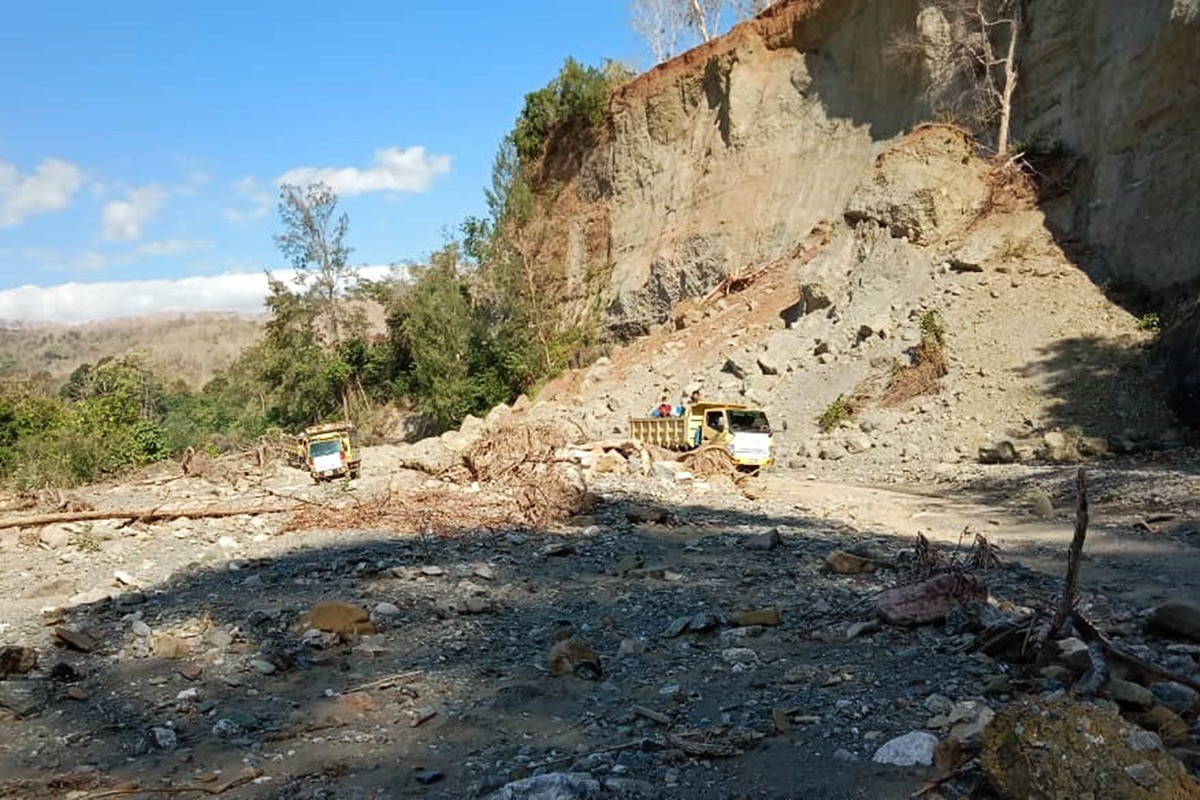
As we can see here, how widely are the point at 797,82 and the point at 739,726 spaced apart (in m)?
26.1

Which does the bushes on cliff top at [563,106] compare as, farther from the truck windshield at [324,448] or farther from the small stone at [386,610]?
the small stone at [386,610]

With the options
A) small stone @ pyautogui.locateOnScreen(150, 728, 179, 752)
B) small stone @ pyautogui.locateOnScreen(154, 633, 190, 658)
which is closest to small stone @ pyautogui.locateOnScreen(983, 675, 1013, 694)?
small stone @ pyautogui.locateOnScreen(150, 728, 179, 752)

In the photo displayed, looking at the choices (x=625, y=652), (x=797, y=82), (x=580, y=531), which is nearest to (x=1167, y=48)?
(x=797, y=82)

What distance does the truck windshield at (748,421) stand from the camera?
15500 millimetres

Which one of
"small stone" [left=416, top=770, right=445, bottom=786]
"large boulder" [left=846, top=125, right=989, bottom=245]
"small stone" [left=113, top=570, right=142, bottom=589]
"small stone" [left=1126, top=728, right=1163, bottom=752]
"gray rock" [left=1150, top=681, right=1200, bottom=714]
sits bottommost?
"small stone" [left=113, top=570, right=142, bottom=589]

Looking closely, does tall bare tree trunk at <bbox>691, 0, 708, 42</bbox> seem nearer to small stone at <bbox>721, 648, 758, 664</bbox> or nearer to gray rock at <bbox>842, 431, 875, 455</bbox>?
gray rock at <bbox>842, 431, 875, 455</bbox>

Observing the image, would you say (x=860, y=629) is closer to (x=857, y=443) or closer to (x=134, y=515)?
(x=134, y=515)

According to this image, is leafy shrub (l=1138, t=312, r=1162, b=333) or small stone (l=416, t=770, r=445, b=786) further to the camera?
leafy shrub (l=1138, t=312, r=1162, b=333)

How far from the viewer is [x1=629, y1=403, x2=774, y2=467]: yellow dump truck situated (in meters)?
15.0

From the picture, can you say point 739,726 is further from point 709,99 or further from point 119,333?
point 119,333

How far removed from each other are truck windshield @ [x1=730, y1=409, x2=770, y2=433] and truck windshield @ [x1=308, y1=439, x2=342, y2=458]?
723 centimetres

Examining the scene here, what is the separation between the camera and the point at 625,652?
204 inches

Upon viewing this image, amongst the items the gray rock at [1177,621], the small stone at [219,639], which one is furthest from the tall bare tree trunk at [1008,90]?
the small stone at [219,639]

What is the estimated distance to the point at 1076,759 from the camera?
2670 millimetres
